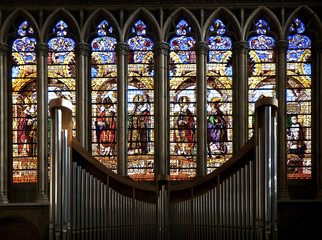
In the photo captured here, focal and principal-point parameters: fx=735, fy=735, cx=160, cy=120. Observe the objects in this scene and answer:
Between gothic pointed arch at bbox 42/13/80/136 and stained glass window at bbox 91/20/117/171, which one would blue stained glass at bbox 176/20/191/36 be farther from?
gothic pointed arch at bbox 42/13/80/136

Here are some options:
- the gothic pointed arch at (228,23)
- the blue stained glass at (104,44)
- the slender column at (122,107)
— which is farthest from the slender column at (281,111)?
the blue stained glass at (104,44)

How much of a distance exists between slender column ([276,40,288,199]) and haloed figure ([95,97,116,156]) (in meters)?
3.92

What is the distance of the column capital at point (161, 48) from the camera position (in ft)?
57.5

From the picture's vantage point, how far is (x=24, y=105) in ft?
58.1

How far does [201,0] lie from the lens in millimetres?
17656

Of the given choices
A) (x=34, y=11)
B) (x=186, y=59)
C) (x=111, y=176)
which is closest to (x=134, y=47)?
(x=186, y=59)

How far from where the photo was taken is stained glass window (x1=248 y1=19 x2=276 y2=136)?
1766cm

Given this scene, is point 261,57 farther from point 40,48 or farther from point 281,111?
point 40,48

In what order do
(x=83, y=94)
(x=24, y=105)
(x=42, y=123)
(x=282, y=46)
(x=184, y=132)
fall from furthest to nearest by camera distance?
(x=24, y=105) < (x=184, y=132) < (x=282, y=46) < (x=83, y=94) < (x=42, y=123)

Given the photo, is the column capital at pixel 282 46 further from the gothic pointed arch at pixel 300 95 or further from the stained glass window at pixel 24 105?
the stained glass window at pixel 24 105

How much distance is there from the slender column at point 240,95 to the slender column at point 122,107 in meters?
2.59

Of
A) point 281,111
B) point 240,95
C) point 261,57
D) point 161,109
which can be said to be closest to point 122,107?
point 161,109

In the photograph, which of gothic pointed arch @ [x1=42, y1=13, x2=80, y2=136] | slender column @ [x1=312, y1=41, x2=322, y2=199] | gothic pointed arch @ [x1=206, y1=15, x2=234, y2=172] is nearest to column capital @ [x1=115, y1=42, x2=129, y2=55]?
gothic pointed arch @ [x1=42, y1=13, x2=80, y2=136]

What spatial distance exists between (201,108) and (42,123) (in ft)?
12.3
